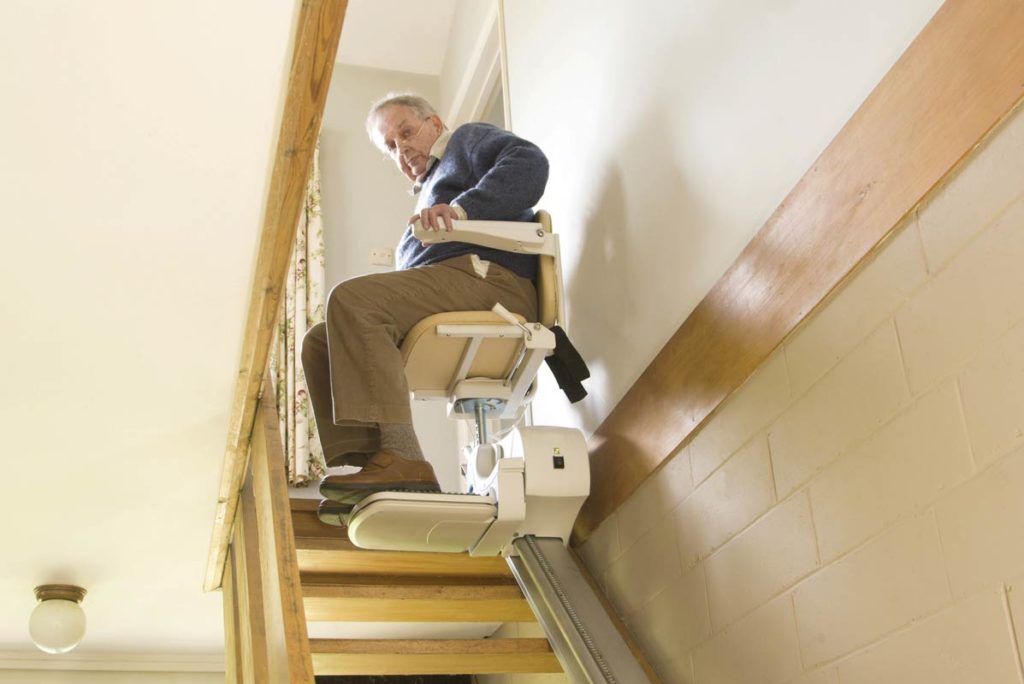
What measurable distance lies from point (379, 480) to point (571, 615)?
559 millimetres

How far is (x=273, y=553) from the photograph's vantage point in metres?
2.25

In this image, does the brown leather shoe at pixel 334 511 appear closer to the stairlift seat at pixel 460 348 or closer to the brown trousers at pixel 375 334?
the brown trousers at pixel 375 334

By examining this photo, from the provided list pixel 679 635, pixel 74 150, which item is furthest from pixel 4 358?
pixel 679 635

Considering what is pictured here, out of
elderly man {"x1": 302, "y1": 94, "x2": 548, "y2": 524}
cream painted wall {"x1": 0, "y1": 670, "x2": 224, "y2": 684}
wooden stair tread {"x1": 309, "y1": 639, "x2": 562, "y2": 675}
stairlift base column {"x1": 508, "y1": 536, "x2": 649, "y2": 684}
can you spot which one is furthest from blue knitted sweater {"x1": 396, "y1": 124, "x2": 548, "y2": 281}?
cream painted wall {"x1": 0, "y1": 670, "x2": 224, "y2": 684}

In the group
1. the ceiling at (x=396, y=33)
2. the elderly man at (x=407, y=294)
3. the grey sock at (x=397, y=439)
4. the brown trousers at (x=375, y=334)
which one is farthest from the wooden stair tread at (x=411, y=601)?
the ceiling at (x=396, y=33)

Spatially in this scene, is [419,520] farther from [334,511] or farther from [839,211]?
[839,211]

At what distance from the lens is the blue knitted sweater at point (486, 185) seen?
2.75 meters

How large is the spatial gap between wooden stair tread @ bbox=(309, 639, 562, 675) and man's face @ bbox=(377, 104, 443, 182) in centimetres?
132

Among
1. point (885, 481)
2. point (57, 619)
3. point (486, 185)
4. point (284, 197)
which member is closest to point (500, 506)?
point (486, 185)

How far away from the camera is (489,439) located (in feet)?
9.61

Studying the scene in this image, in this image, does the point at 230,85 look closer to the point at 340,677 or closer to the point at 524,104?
the point at 524,104

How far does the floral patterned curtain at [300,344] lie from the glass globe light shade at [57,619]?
34.2 inches

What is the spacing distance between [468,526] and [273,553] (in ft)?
1.63

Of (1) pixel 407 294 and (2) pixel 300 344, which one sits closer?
(1) pixel 407 294
